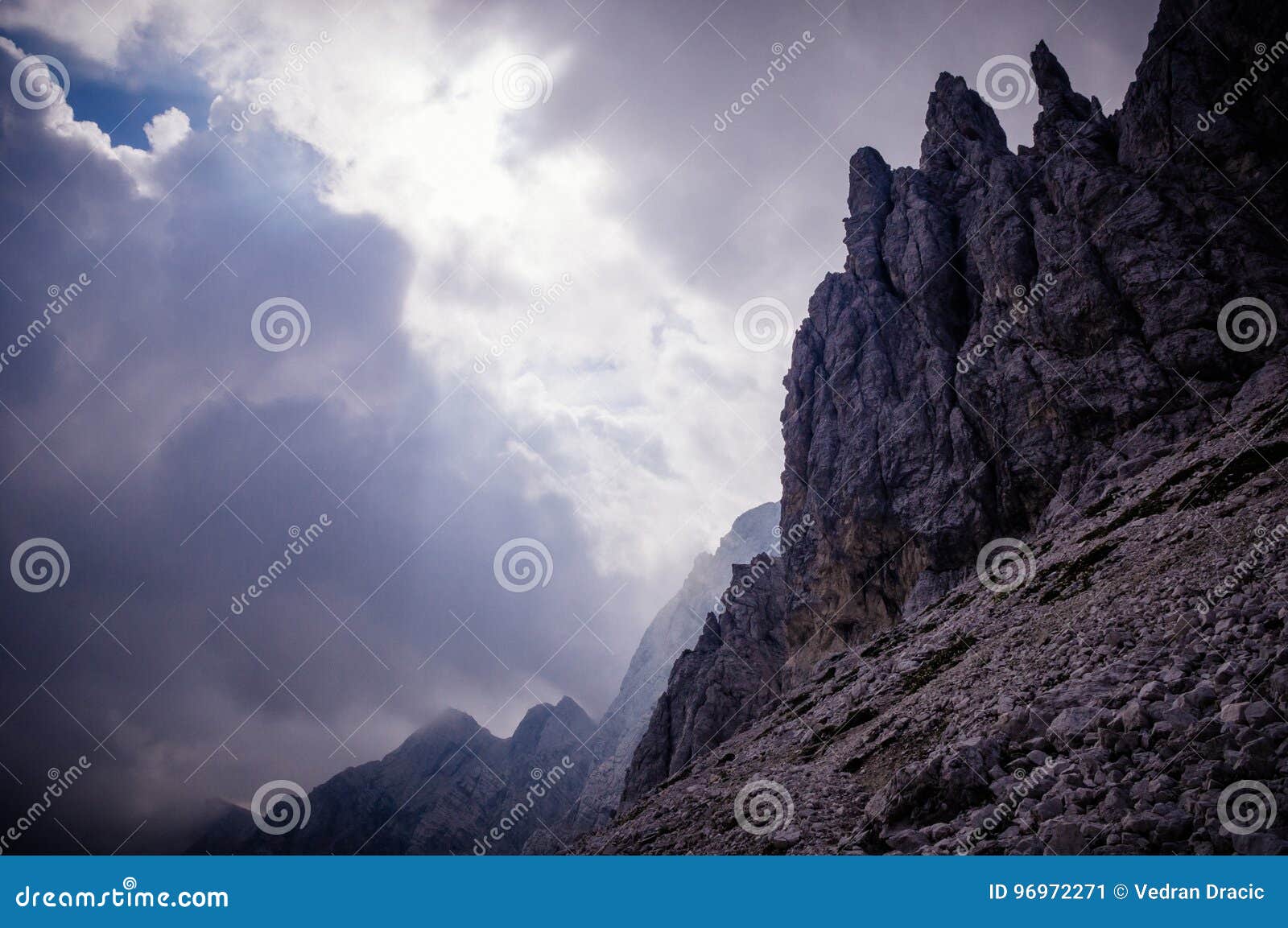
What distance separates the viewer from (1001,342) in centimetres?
6619

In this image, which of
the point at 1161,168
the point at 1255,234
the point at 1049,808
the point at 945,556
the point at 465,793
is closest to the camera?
the point at 1049,808

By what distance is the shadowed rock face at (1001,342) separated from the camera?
176ft

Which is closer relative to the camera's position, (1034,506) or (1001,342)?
(1034,506)

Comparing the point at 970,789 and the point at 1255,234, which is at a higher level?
the point at 1255,234

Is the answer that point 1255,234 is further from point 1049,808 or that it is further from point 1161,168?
point 1049,808

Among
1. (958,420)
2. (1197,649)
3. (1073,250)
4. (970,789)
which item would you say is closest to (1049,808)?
(970,789)

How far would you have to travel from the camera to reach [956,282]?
78125 mm

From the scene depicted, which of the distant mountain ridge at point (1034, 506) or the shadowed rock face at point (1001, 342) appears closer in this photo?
the distant mountain ridge at point (1034, 506)

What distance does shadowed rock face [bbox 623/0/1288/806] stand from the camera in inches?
2115

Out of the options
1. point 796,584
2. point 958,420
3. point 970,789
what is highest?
point 958,420

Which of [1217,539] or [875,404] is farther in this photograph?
[875,404]

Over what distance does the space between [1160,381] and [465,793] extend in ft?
685

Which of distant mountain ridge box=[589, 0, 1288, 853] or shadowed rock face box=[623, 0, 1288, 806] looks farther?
shadowed rock face box=[623, 0, 1288, 806]

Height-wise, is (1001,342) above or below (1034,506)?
above
